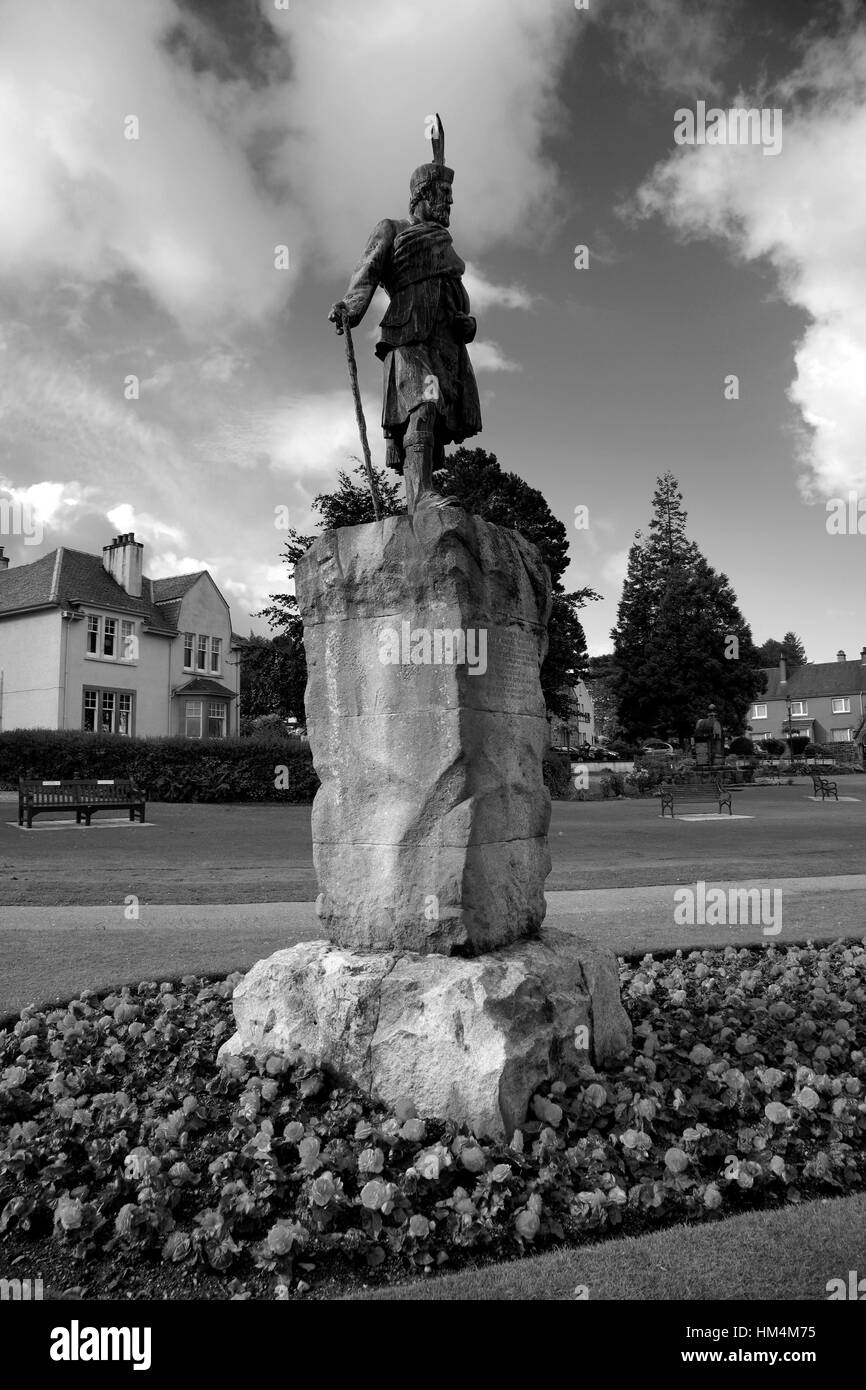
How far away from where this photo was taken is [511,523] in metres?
34.7

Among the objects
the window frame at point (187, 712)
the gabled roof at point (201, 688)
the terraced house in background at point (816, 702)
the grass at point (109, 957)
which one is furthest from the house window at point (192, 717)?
the terraced house in background at point (816, 702)

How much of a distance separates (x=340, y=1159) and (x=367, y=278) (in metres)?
4.89

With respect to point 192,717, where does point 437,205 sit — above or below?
above

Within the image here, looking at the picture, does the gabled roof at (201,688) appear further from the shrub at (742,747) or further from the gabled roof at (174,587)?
the shrub at (742,747)

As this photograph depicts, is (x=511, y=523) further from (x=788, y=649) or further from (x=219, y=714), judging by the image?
(x=788, y=649)

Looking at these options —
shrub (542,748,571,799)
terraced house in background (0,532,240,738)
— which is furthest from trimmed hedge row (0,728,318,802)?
shrub (542,748,571,799)

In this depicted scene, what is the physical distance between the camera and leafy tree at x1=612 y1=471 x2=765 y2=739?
5194 cm

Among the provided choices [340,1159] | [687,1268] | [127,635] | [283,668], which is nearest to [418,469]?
[340,1159]

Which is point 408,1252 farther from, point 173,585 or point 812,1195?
point 173,585

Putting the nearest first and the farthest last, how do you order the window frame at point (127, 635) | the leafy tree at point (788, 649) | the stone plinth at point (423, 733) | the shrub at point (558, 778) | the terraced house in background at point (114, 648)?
the stone plinth at point (423, 733) → the shrub at point (558, 778) → the terraced house in background at point (114, 648) → the window frame at point (127, 635) → the leafy tree at point (788, 649)

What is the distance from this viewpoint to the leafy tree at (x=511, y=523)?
34125 millimetres

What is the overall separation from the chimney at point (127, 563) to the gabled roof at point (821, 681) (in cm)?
6297

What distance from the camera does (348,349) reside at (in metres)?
5.41

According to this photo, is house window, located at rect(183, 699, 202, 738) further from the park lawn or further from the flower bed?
the park lawn
